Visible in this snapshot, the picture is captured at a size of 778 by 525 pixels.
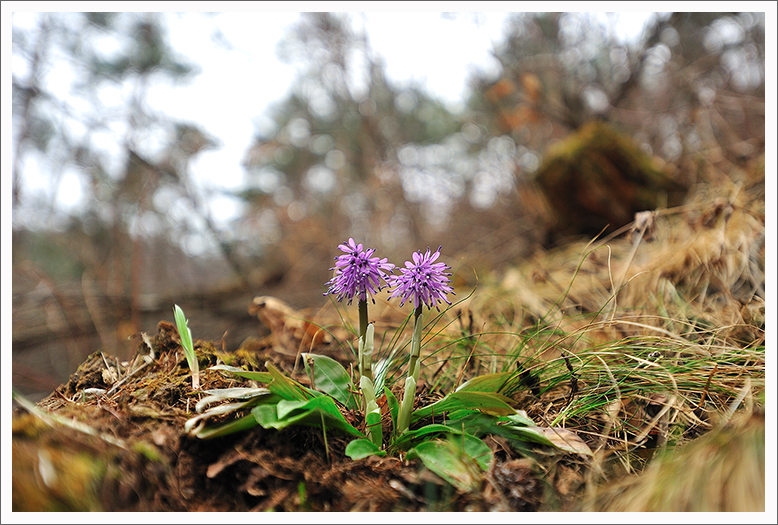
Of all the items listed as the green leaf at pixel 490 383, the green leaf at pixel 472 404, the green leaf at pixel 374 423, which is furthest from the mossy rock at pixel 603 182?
the green leaf at pixel 374 423

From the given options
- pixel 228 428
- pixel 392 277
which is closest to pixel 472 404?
pixel 392 277

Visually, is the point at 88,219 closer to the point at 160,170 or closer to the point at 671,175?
the point at 160,170

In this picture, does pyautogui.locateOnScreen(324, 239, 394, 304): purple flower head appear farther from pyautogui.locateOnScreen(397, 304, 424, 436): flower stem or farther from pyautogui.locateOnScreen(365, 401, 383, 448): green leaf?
pyautogui.locateOnScreen(365, 401, 383, 448): green leaf

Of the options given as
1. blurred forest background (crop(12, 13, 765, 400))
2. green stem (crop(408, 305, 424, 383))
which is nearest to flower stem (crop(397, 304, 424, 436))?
green stem (crop(408, 305, 424, 383))

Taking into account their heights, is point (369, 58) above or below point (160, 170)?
above

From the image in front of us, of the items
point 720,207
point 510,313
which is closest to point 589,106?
point 720,207
